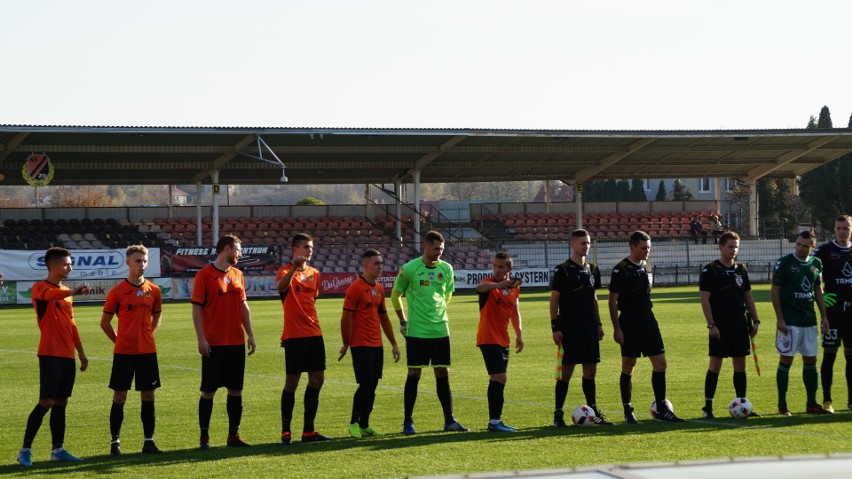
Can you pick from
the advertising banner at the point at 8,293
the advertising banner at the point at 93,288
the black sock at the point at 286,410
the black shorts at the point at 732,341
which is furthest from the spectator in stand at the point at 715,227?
the black sock at the point at 286,410

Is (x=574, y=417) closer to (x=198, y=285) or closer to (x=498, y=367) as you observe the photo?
(x=498, y=367)

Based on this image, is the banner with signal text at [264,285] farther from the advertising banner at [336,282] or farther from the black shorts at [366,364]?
the black shorts at [366,364]

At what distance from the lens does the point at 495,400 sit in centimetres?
1071

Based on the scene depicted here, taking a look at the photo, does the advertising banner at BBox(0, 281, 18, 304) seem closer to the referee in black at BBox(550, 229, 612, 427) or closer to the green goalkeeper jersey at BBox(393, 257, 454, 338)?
the green goalkeeper jersey at BBox(393, 257, 454, 338)

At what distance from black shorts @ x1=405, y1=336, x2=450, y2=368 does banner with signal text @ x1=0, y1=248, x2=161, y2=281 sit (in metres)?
29.1

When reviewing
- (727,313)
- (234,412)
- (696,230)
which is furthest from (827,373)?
(696,230)

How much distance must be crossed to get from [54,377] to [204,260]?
101ft

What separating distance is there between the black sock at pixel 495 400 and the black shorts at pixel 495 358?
143mm

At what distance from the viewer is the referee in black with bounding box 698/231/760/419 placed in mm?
11328

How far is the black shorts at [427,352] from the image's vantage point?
1073 cm

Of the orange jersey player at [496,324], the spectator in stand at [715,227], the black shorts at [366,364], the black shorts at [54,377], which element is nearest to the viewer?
Result: the black shorts at [54,377]

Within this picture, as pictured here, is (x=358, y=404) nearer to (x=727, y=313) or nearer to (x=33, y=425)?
(x=33, y=425)

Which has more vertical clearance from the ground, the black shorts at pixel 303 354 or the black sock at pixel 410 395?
the black shorts at pixel 303 354

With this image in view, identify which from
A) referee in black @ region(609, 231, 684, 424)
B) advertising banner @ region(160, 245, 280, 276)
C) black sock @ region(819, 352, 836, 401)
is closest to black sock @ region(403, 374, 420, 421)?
referee in black @ region(609, 231, 684, 424)
